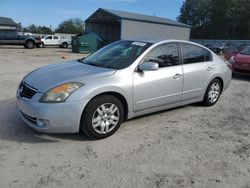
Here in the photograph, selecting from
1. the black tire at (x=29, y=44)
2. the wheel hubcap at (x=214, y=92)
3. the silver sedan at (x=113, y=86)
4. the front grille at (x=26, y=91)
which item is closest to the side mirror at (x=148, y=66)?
the silver sedan at (x=113, y=86)

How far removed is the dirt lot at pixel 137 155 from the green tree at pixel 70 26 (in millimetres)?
80828

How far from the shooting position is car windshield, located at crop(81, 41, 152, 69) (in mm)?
5069

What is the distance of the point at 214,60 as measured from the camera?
6617mm

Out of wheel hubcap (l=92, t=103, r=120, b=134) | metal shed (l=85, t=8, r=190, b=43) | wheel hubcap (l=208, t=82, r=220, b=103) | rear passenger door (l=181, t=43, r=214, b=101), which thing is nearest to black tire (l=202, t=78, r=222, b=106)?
wheel hubcap (l=208, t=82, r=220, b=103)

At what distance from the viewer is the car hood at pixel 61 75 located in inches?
173

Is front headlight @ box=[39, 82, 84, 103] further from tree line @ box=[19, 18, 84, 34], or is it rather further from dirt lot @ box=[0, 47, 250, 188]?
tree line @ box=[19, 18, 84, 34]

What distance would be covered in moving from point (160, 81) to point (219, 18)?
75.6m

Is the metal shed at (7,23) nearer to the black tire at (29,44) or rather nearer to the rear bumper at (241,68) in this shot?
the black tire at (29,44)

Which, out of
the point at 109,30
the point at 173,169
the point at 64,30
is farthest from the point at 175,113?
the point at 64,30

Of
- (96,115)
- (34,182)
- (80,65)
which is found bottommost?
(34,182)

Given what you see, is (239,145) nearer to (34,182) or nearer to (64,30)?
(34,182)

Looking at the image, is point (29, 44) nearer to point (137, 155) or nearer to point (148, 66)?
point (148, 66)

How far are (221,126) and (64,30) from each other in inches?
3339

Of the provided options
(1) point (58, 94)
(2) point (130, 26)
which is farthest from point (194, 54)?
(2) point (130, 26)
